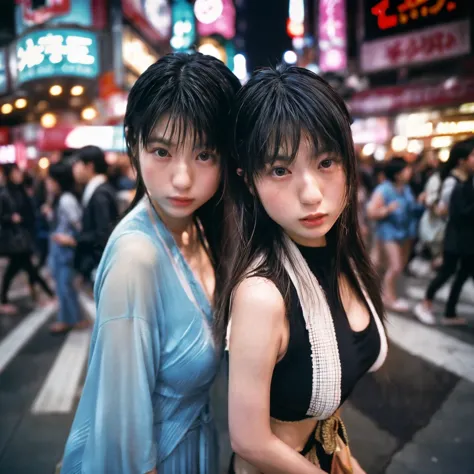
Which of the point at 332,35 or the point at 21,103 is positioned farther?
the point at 332,35

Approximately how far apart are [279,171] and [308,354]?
45 centimetres

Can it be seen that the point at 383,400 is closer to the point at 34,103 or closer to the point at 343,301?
the point at 343,301

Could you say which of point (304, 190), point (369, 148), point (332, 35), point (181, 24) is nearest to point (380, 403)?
point (304, 190)

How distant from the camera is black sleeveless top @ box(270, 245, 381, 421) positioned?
1082 millimetres

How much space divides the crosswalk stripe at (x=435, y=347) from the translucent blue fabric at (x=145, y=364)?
2767 mm

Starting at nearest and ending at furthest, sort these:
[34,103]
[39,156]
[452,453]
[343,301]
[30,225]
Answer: [343,301] → [452,453] → [30,225] → [34,103] → [39,156]

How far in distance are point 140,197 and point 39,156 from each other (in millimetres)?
15658

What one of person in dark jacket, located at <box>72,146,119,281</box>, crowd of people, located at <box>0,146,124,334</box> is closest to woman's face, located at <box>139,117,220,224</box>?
crowd of people, located at <box>0,146,124,334</box>

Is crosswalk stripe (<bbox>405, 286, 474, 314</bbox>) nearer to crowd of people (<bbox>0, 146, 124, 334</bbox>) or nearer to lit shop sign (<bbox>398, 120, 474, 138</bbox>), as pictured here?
crowd of people (<bbox>0, 146, 124, 334</bbox>)

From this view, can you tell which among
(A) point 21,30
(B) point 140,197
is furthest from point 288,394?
(A) point 21,30

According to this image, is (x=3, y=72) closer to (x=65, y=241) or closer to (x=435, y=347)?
(x=65, y=241)

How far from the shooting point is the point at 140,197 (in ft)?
4.57

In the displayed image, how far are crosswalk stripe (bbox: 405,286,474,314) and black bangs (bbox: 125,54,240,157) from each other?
16.3ft

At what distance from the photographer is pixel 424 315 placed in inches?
194
